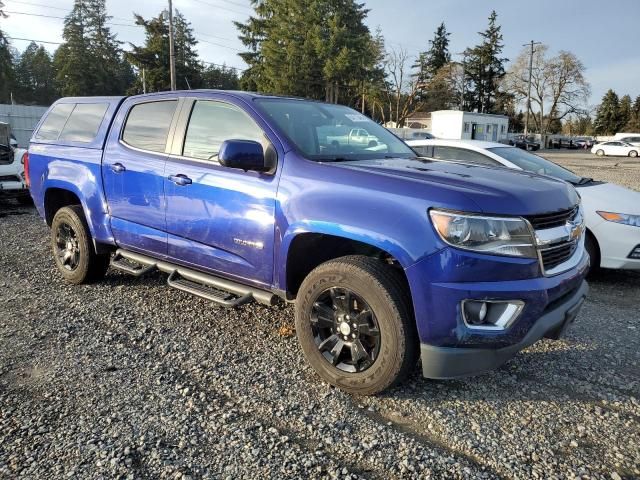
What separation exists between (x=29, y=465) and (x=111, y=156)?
9.30 feet

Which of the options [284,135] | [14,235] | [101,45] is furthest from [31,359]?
[101,45]

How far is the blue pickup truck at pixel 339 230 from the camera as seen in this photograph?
2.73m

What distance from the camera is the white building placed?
53.0 meters

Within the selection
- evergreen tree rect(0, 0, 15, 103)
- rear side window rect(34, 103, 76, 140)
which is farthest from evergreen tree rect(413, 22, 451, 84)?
rear side window rect(34, 103, 76, 140)

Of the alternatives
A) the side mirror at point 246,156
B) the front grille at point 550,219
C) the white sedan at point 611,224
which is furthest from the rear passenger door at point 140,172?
the front grille at point 550,219

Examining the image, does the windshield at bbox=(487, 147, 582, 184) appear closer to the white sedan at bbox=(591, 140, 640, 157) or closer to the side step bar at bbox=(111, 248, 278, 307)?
the side step bar at bbox=(111, 248, 278, 307)

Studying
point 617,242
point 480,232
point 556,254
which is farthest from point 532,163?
point 480,232

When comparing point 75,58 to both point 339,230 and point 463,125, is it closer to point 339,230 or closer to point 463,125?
point 463,125

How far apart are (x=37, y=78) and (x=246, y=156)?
9978 cm

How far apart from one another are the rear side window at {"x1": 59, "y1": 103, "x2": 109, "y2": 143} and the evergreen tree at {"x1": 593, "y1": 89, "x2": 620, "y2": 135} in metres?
103

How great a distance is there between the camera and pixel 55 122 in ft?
17.8

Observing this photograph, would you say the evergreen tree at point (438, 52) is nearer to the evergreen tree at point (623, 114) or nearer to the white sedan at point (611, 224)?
the evergreen tree at point (623, 114)

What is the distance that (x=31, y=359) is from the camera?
11.9 feet

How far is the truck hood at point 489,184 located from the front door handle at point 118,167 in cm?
213
